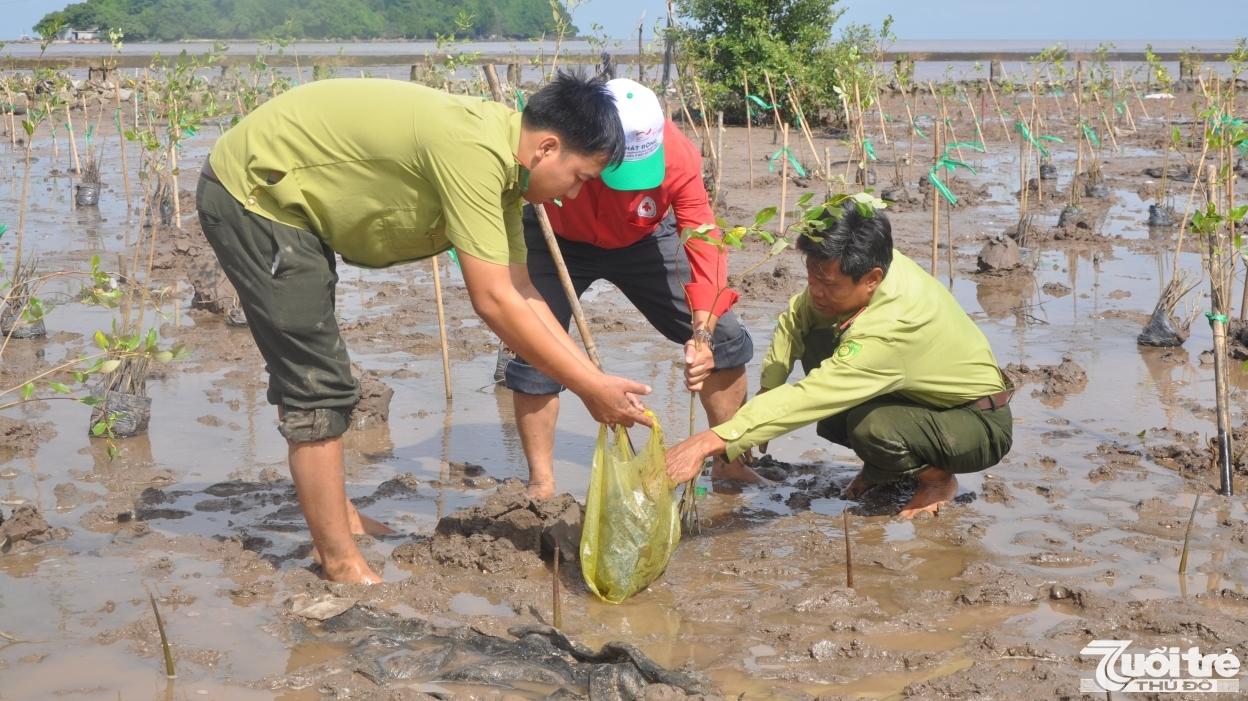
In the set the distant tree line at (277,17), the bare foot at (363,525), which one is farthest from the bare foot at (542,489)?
the distant tree line at (277,17)

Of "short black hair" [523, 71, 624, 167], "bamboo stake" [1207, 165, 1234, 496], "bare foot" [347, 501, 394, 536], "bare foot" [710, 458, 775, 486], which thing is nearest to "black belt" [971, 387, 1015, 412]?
"bamboo stake" [1207, 165, 1234, 496]

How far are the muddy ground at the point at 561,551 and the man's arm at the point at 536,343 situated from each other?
2.11 ft

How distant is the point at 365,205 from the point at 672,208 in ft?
4.73

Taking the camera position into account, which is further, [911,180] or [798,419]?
[911,180]

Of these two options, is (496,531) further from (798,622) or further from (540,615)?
(798,622)

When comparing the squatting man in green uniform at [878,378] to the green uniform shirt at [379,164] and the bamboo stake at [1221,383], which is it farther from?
the green uniform shirt at [379,164]

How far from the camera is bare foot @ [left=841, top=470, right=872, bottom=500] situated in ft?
14.4

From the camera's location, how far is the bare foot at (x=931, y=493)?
4184 mm

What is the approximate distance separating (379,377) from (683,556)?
2579 millimetres

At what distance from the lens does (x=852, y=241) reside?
3.65m

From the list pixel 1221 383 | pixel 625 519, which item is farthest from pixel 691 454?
pixel 1221 383

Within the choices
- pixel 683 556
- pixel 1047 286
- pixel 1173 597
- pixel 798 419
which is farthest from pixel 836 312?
pixel 1047 286

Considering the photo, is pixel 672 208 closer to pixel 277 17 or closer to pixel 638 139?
pixel 638 139

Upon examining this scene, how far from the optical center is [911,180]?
12406 mm
